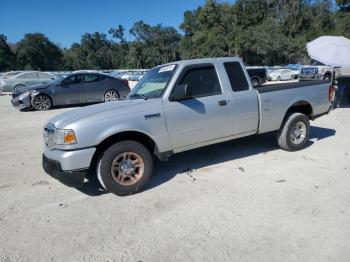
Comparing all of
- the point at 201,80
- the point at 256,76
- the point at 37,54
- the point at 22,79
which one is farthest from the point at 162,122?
the point at 37,54

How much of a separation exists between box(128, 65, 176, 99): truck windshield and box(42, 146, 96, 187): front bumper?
54.1 inches

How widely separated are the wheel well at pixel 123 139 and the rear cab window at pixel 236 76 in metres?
1.74

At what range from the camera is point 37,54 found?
8619 centimetres

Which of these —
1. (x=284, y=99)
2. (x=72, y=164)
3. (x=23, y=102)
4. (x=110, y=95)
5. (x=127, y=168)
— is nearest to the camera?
(x=72, y=164)

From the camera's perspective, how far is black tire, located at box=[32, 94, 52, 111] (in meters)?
12.7

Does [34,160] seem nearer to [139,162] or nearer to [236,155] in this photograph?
[139,162]

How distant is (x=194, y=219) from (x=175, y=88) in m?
1.97

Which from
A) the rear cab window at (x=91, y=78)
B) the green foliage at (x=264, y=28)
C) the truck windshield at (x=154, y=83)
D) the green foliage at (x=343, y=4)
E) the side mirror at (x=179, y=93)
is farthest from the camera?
the green foliage at (x=343, y=4)

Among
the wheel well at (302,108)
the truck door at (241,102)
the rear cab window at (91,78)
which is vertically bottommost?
the wheel well at (302,108)

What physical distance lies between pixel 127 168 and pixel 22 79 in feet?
60.6

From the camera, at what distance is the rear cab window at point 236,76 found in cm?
544

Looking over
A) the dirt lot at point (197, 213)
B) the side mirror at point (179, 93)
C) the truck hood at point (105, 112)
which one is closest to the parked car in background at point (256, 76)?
the dirt lot at point (197, 213)

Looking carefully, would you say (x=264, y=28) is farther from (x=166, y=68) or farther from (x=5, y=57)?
(x=5, y=57)

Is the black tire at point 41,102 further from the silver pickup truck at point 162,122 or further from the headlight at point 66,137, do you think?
the headlight at point 66,137
